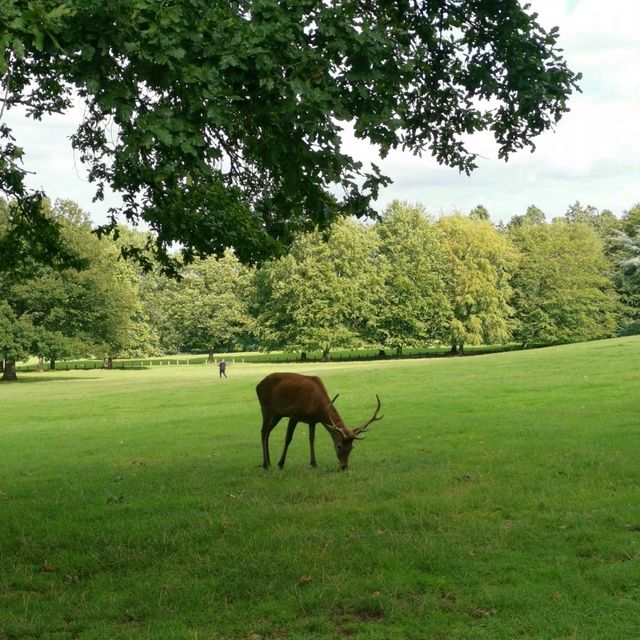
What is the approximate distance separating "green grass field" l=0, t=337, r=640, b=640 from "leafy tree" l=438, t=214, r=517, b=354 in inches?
2179

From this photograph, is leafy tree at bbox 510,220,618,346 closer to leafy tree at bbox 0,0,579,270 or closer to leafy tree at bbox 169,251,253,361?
leafy tree at bbox 169,251,253,361

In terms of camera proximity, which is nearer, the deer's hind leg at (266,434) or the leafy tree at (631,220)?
the deer's hind leg at (266,434)

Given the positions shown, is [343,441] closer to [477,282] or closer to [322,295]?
[322,295]

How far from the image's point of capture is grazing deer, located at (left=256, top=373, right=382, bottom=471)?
12820 mm

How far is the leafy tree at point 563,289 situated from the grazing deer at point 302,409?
6425cm

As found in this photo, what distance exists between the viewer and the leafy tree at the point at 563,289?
73.7 meters

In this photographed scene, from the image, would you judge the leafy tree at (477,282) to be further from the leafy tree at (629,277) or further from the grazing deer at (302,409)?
the grazing deer at (302,409)

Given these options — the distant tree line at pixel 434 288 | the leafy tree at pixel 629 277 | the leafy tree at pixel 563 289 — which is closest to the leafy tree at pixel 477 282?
the distant tree line at pixel 434 288

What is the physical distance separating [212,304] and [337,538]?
75.4 meters

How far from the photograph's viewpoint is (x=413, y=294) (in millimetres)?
74312

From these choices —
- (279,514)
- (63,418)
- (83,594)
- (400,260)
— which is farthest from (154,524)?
(400,260)

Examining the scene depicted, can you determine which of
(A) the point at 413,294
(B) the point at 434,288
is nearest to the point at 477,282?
(B) the point at 434,288

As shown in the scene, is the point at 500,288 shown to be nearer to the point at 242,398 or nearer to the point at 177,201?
the point at 242,398

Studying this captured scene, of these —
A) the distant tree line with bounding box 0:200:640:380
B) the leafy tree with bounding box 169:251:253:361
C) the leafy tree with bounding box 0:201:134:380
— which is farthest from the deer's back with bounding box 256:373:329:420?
the leafy tree with bounding box 169:251:253:361
